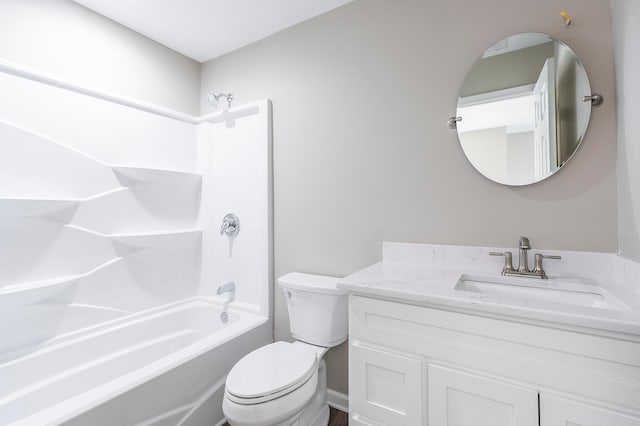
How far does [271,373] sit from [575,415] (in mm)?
1065

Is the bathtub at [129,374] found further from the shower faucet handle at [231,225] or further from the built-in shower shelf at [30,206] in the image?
the built-in shower shelf at [30,206]

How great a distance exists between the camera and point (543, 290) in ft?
3.73

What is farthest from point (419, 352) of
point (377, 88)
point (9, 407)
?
point (9, 407)

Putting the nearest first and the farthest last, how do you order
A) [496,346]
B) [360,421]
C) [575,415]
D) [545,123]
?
1. [575,415]
2. [496,346]
3. [360,421]
4. [545,123]

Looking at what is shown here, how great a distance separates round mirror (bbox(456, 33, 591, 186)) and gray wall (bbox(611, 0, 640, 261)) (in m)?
0.11

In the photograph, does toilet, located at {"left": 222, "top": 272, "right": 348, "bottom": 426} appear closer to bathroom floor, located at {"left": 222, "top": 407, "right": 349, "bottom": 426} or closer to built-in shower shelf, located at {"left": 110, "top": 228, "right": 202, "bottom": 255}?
bathroom floor, located at {"left": 222, "top": 407, "right": 349, "bottom": 426}

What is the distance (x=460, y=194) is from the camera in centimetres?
145

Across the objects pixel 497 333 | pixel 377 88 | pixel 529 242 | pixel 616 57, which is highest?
pixel 377 88

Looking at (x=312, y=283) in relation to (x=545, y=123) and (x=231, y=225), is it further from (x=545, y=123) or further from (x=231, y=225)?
(x=545, y=123)

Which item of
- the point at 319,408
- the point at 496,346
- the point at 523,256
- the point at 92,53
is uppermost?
the point at 92,53

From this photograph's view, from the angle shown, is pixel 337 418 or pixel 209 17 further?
pixel 209 17

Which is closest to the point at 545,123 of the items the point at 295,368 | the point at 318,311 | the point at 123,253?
the point at 318,311

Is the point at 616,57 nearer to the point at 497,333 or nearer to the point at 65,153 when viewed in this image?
the point at 497,333

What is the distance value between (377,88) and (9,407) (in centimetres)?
247
